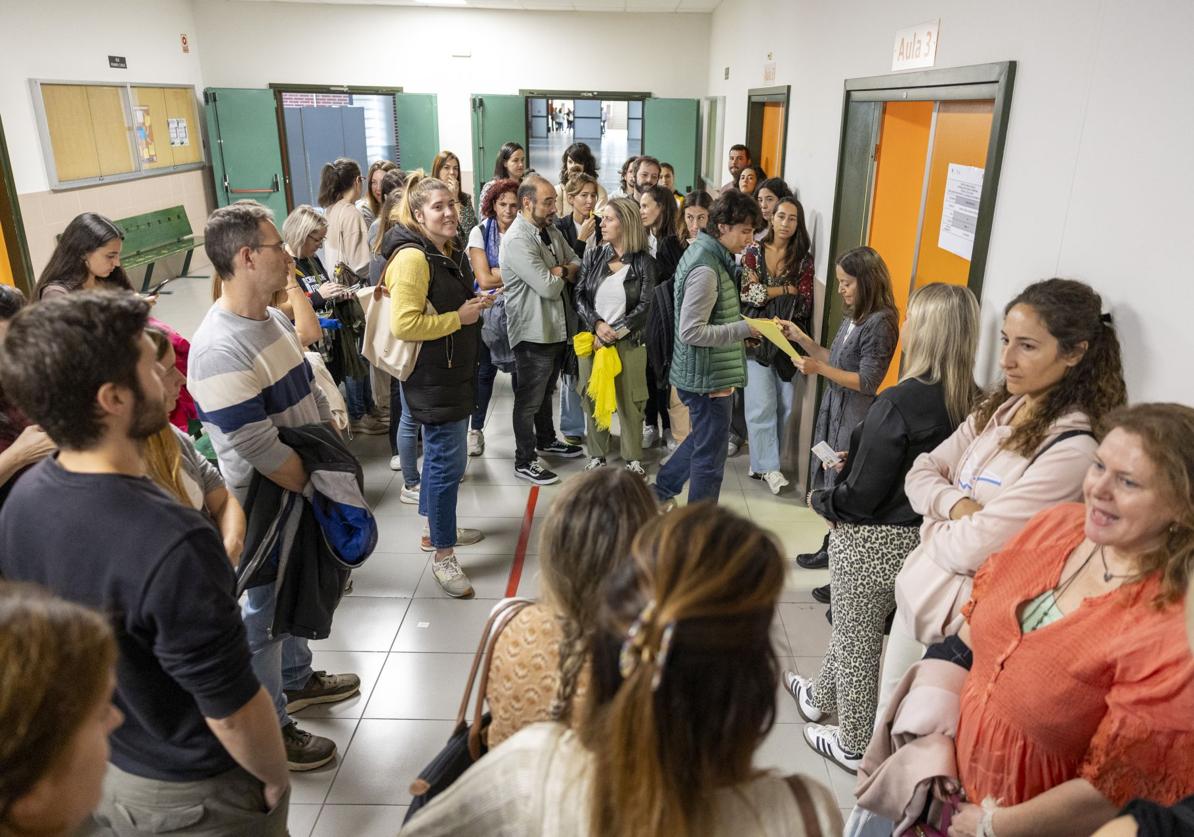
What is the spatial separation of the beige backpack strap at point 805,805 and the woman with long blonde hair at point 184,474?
1294 mm

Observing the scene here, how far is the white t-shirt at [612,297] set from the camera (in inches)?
169

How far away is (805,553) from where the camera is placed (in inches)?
151

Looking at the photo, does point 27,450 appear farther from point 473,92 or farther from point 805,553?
point 473,92

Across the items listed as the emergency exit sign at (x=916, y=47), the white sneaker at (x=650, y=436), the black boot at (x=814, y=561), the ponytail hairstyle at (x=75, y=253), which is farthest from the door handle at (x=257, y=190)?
the black boot at (x=814, y=561)

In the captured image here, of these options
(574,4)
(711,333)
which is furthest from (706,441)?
(574,4)

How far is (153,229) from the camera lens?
9.02 metres

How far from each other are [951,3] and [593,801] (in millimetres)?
3004

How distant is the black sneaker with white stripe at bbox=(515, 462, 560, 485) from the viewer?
181 inches

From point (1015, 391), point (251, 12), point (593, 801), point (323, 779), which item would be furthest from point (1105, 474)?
point (251, 12)

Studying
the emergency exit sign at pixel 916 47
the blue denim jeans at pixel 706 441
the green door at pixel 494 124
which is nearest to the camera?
the emergency exit sign at pixel 916 47

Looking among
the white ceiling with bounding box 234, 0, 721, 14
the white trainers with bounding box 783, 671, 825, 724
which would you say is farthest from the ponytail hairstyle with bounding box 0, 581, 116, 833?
the white ceiling with bounding box 234, 0, 721, 14

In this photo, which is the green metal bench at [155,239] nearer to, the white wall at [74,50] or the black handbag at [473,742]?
the white wall at [74,50]

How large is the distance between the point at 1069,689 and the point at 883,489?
928 millimetres

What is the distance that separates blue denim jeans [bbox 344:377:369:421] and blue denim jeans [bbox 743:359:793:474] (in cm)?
266
